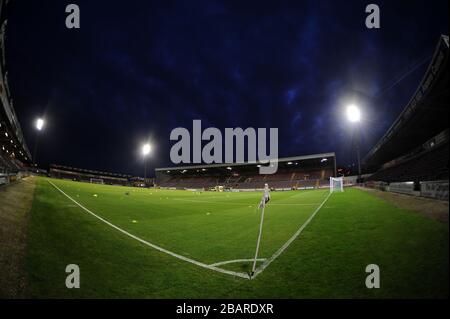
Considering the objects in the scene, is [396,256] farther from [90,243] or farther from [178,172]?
[178,172]

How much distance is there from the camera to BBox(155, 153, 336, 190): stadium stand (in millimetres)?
59844

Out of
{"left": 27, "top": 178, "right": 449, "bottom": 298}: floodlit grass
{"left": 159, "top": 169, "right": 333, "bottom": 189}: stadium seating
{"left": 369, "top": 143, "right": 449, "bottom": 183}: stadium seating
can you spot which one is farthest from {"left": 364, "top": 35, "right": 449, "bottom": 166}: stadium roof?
{"left": 159, "top": 169, "right": 333, "bottom": 189}: stadium seating

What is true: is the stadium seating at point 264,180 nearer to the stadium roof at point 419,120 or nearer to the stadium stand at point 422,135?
the stadium stand at point 422,135

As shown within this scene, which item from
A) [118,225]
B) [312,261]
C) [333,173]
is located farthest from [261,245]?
[333,173]

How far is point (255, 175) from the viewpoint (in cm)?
7281

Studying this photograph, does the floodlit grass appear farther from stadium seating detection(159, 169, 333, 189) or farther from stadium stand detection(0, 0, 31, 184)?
stadium seating detection(159, 169, 333, 189)

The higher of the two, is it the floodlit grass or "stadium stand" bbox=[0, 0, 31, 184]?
"stadium stand" bbox=[0, 0, 31, 184]

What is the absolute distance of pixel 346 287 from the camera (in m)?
2.78

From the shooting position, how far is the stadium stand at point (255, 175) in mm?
59844

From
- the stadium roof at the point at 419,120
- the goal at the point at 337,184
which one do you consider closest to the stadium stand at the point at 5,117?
the stadium roof at the point at 419,120

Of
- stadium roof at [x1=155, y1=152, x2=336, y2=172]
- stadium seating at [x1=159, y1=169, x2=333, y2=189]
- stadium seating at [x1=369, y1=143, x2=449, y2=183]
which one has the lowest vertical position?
stadium seating at [x1=159, y1=169, x2=333, y2=189]

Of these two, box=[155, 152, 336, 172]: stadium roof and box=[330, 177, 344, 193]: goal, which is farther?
box=[155, 152, 336, 172]: stadium roof

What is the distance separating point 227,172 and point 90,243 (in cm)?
7102

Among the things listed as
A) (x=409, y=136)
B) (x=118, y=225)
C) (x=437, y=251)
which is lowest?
(x=118, y=225)
